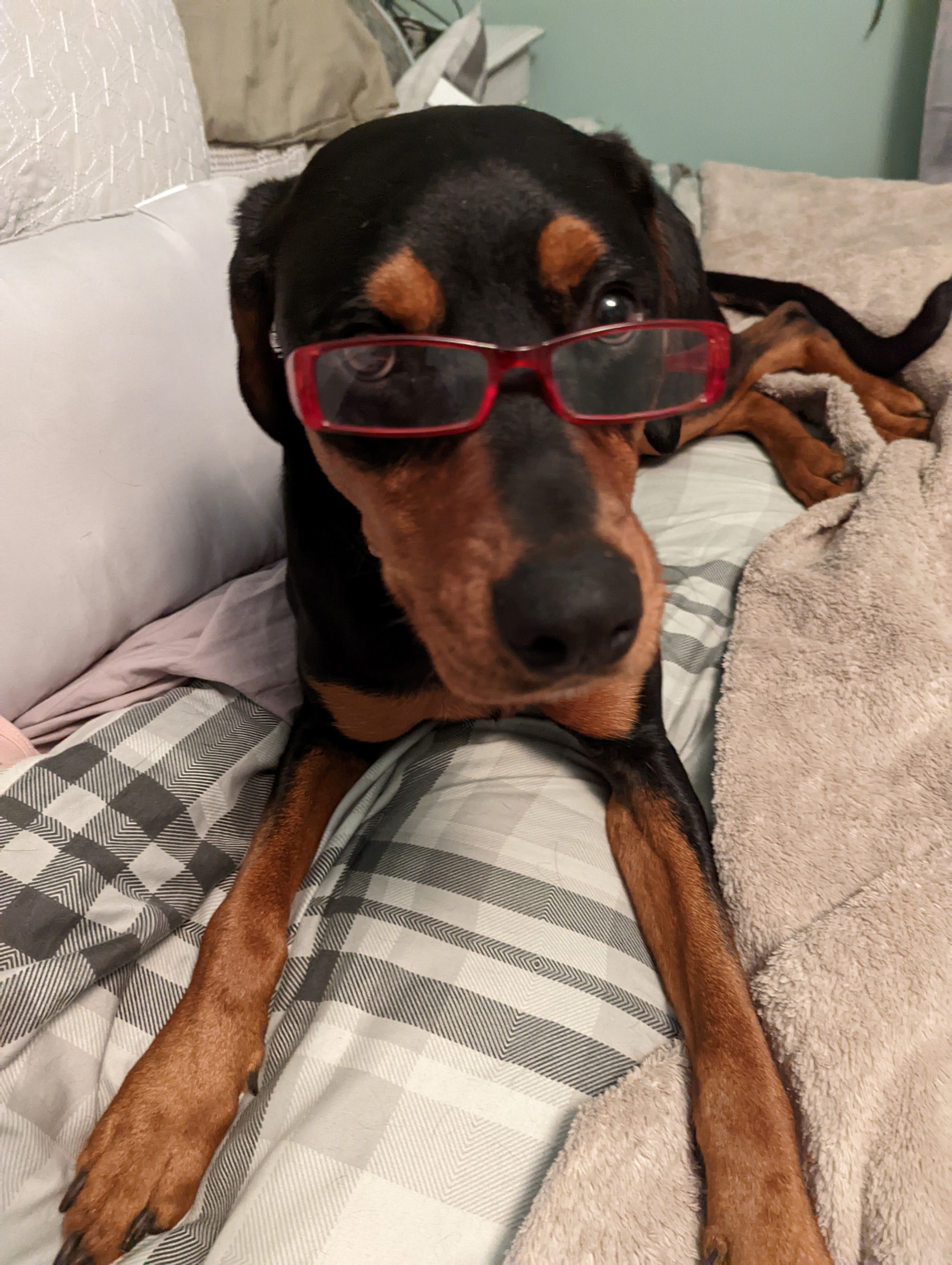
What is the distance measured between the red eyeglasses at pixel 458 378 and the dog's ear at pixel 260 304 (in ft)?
0.86

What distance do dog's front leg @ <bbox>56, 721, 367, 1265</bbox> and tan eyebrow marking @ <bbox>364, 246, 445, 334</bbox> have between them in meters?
0.78

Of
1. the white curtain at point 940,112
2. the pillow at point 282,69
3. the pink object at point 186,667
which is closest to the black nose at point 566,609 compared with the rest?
the pink object at point 186,667

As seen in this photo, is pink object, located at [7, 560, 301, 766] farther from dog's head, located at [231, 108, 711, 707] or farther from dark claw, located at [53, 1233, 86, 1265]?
dark claw, located at [53, 1233, 86, 1265]

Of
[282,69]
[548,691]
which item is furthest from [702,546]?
[282,69]

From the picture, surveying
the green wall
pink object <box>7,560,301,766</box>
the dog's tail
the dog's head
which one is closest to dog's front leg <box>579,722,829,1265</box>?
the dog's head

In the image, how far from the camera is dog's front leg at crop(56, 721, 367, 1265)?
0.84 m

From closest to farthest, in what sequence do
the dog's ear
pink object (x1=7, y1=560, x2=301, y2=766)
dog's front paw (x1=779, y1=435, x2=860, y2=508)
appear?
the dog's ear, pink object (x1=7, y1=560, x2=301, y2=766), dog's front paw (x1=779, y1=435, x2=860, y2=508)

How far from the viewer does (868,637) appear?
4.26ft

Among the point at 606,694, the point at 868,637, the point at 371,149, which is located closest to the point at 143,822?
the point at 606,694

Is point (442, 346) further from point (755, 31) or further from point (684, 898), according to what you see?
point (755, 31)

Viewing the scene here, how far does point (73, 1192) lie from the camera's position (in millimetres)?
861

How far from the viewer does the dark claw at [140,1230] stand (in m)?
0.83

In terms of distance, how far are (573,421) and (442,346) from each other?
6.4 inches

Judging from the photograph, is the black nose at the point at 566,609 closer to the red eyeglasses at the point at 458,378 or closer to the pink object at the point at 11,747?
the red eyeglasses at the point at 458,378
